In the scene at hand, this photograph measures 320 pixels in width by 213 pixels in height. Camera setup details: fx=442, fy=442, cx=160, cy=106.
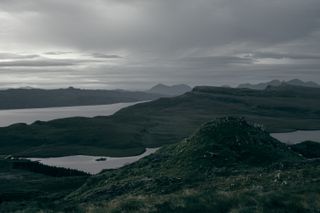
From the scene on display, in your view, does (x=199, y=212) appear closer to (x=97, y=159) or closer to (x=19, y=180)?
(x=19, y=180)

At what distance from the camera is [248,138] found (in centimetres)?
7156

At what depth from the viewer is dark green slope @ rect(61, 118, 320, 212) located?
24.9 metres

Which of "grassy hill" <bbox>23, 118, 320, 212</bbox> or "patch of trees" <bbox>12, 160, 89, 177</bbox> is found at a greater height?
"grassy hill" <bbox>23, 118, 320, 212</bbox>

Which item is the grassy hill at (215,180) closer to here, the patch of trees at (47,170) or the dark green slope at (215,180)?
the dark green slope at (215,180)

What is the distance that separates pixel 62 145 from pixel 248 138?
12500 cm

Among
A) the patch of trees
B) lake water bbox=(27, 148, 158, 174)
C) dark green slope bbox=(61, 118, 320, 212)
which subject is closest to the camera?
dark green slope bbox=(61, 118, 320, 212)

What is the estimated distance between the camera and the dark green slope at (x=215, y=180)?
81.7 feet

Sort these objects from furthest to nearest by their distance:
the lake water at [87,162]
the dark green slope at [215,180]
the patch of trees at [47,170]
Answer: the lake water at [87,162]
the patch of trees at [47,170]
the dark green slope at [215,180]

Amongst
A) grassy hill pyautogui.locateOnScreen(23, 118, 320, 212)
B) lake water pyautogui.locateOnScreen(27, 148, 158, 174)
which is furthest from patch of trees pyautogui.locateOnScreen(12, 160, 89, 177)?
grassy hill pyautogui.locateOnScreen(23, 118, 320, 212)

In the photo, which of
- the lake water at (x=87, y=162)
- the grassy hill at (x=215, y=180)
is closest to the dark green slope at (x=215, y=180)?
the grassy hill at (x=215, y=180)

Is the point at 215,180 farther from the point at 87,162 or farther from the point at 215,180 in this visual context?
the point at 87,162

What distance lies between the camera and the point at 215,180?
4238cm

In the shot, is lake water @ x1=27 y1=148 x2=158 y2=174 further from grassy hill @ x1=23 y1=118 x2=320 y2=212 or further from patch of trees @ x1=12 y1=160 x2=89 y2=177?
grassy hill @ x1=23 y1=118 x2=320 y2=212

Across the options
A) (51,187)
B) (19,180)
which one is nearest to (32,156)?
(19,180)
